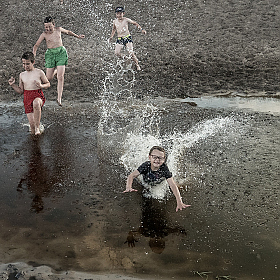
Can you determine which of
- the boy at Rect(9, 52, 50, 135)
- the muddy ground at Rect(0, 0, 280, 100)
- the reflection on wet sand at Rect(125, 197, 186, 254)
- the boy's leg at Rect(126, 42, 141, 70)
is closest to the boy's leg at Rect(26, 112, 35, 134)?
the boy at Rect(9, 52, 50, 135)

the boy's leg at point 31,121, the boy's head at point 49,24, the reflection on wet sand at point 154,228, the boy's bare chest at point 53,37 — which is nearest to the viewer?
the reflection on wet sand at point 154,228

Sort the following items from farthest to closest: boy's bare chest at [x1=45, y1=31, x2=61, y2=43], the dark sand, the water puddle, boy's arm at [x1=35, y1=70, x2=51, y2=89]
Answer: the water puddle → boy's bare chest at [x1=45, y1=31, x2=61, y2=43] → boy's arm at [x1=35, y1=70, x2=51, y2=89] → the dark sand

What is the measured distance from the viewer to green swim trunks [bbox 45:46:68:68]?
6988 millimetres

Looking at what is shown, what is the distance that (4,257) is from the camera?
347 centimetres

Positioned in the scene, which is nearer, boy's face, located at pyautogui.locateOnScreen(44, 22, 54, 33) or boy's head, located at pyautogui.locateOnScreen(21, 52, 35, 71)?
boy's head, located at pyautogui.locateOnScreen(21, 52, 35, 71)

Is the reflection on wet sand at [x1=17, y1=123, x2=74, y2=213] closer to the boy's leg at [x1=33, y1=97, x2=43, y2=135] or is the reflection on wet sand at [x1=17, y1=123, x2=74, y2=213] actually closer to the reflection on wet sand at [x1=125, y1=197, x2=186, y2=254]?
the boy's leg at [x1=33, y1=97, x2=43, y2=135]

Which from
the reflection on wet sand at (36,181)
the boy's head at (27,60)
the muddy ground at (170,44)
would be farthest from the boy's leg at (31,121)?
the muddy ground at (170,44)

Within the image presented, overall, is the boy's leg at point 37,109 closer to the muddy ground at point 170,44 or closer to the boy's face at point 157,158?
the muddy ground at point 170,44

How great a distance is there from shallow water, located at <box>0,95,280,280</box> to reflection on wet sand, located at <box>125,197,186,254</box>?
0.01 metres

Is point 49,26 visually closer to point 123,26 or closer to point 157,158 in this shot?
point 123,26

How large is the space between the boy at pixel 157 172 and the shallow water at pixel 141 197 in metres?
0.21

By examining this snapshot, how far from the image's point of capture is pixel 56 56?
7.03 m

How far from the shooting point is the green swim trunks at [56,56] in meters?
6.99

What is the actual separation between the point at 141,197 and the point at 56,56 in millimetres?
3710
